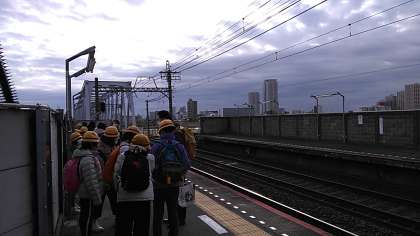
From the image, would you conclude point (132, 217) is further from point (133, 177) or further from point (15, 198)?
point (15, 198)

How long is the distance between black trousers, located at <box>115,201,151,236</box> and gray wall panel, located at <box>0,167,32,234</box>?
1.38 metres

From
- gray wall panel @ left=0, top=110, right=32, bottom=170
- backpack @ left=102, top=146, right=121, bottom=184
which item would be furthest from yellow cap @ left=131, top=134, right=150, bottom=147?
gray wall panel @ left=0, top=110, right=32, bottom=170

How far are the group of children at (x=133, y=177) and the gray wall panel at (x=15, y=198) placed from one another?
1316mm

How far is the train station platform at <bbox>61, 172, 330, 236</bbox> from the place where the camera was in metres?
7.27

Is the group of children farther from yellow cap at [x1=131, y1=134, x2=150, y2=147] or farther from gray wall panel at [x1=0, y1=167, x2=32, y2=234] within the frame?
gray wall panel at [x1=0, y1=167, x2=32, y2=234]

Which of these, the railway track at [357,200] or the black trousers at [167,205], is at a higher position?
the black trousers at [167,205]

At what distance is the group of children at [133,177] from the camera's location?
17.3 feet

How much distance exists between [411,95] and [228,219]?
26.6 m

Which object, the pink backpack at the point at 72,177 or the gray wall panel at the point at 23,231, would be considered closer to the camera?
the gray wall panel at the point at 23,231

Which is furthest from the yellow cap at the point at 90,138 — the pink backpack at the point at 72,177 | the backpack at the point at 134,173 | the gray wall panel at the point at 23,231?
the gray wall panel at the point at 23,231

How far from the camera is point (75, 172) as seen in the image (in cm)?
591

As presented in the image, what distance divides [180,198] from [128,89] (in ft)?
142

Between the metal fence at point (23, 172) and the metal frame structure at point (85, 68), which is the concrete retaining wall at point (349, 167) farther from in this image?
the metal fence at point (23, 172)

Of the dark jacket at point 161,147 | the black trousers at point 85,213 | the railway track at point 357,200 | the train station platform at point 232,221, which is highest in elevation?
the dark jacket at point 161,147
